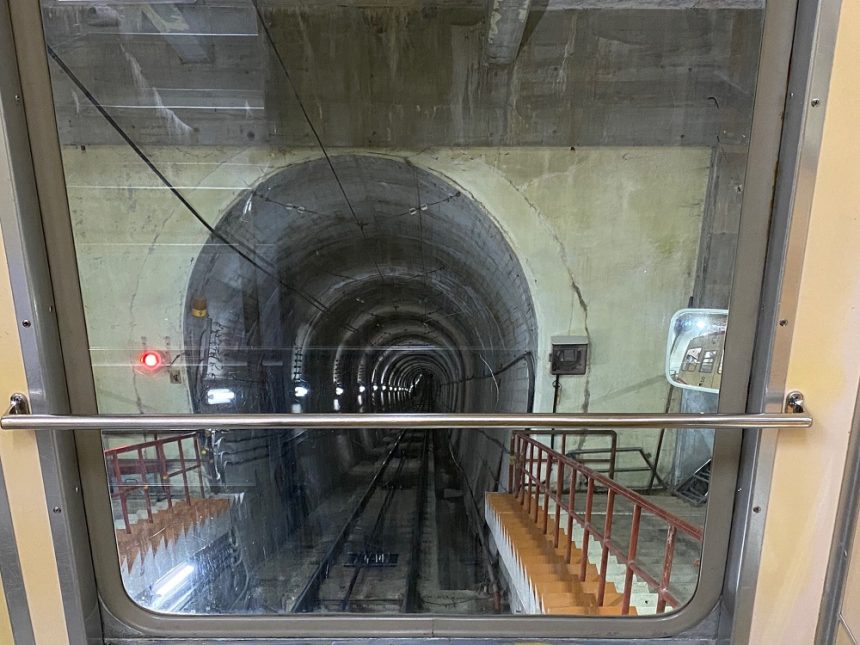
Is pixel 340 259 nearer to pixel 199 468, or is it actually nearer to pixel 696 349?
pixel 199 468

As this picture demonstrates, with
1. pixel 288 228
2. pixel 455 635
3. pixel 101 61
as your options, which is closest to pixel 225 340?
pixel 288 228

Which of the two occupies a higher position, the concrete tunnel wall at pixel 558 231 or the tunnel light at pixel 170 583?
the concrete tunnel wall at pixel 558 231

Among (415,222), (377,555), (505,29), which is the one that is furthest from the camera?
(377,555)

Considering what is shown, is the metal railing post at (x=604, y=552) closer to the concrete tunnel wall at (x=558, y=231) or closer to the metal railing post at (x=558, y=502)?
the metal railing post at (x=558, y=502)

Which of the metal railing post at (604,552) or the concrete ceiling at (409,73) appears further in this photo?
the concrete ceiling at (409,73)

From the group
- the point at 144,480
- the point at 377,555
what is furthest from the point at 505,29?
the point at 377,555

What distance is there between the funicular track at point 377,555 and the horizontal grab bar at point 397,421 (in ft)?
3.45

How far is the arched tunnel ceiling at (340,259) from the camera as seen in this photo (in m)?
4.00

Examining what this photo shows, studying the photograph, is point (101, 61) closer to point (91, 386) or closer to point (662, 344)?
point (91, 386)

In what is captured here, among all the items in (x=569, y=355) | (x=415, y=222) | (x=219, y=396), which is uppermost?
(x=415, y=222)

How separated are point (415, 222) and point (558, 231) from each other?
4.67ft

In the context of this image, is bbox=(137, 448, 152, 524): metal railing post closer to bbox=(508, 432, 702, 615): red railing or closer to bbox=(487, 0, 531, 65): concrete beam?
bbox=(508, 432, 702, 615): red railing

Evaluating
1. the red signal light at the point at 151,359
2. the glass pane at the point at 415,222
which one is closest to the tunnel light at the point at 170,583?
the glass pane at the point at 415,222

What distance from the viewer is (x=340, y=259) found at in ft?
18.4
